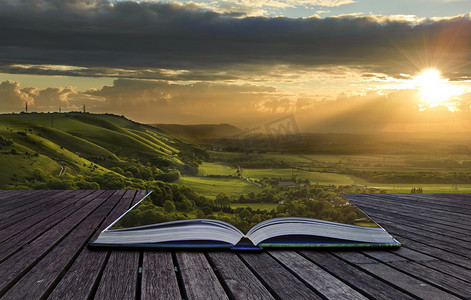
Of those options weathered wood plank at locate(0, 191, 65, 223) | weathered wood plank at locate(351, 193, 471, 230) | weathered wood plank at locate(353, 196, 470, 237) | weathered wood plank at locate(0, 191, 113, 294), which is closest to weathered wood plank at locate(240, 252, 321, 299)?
weathered wood plank at locate(0, 191, 113, 294)

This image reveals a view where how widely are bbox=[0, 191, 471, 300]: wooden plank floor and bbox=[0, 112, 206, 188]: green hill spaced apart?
9.13 meters

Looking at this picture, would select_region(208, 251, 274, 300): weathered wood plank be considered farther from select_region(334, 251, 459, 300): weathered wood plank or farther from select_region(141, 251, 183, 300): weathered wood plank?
select_region(334, 251, 459, 300): weathered wood plank

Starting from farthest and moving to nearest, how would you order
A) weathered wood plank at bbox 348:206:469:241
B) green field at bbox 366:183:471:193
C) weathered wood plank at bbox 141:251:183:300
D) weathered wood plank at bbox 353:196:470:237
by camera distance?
green field at bbox 366:183:471:193 < weathered wood plank at bbox 353:196:470:237 < weathered wood plank at bbox 348:206:469:241 < weathered wood plank at bbox 141:251:183:300

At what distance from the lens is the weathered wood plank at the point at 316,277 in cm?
190

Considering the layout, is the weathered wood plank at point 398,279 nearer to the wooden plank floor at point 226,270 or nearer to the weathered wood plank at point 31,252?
the wooden plank floor at point 226,270

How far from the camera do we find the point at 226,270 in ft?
7.38

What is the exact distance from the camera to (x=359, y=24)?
1345cm

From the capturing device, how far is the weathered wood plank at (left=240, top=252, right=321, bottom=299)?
1.89 metres

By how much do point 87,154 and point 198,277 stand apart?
18652mm

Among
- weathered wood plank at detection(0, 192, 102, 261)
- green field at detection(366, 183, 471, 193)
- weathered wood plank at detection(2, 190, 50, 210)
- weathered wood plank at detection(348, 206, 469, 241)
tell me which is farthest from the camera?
green field at detection(366, 183, 471, 193)

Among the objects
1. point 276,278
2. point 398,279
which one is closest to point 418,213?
point 398,279

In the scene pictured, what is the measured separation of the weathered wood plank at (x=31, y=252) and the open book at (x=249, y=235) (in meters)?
0.39

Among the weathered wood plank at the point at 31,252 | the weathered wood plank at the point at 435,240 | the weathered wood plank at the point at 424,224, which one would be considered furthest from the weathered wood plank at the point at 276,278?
the weathered wood plank at the point at 424,224

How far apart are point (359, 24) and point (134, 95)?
840cm
